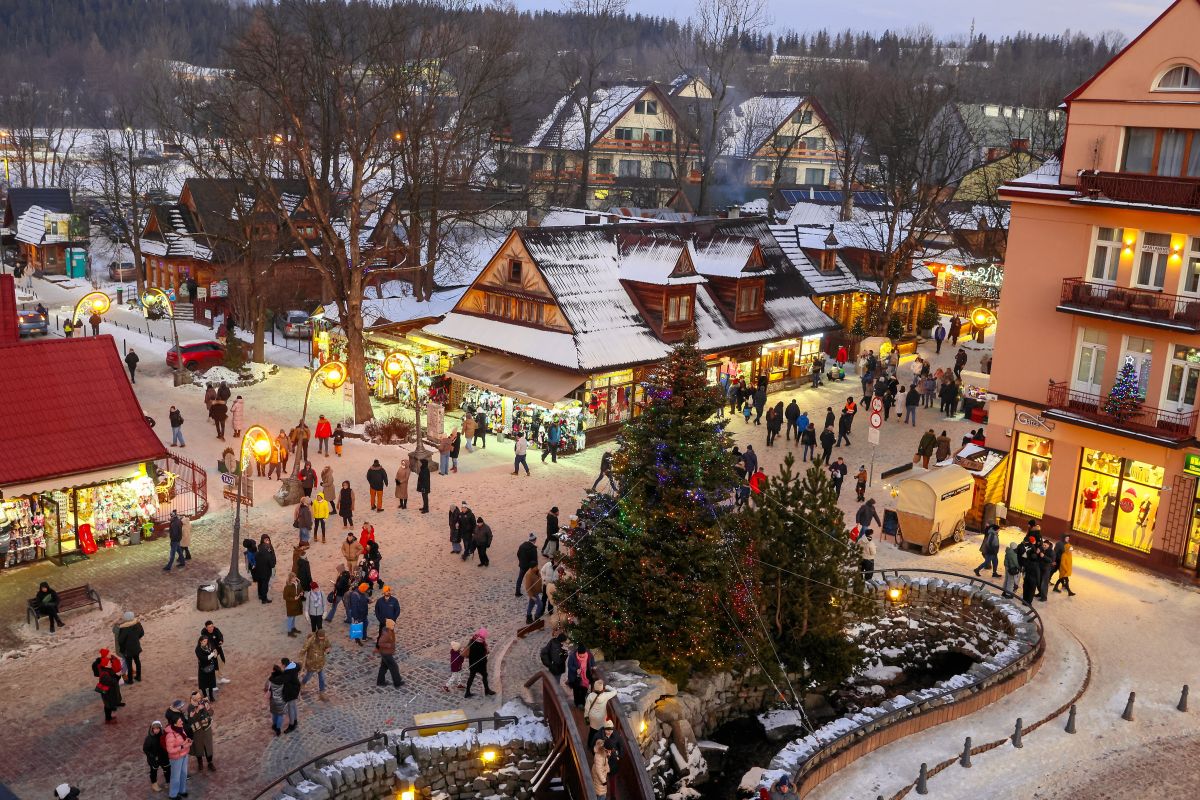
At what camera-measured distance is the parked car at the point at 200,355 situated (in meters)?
42.6

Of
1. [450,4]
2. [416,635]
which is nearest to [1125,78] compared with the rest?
[416,635]

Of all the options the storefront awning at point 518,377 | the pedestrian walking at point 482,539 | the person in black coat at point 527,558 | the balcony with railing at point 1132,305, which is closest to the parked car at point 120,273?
the storefront awning at point 518,377

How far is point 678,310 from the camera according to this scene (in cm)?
3775

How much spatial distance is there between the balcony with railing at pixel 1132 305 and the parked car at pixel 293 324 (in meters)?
33.2

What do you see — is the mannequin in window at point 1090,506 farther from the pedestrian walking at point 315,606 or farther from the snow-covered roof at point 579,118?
the snow-covered roof at point 579,118

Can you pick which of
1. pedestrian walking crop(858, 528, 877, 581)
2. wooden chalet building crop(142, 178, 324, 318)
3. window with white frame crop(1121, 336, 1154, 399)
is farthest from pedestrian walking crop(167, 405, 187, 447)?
window with white frame crop(1121, 336, 1154, 399)

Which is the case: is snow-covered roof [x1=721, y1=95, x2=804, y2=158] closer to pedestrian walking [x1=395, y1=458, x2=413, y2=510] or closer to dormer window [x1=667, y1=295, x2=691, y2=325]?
dormer window [x1=667, y1=295, x2=691, y2=325]

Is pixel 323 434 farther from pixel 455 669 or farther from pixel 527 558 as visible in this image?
pixel 455 669

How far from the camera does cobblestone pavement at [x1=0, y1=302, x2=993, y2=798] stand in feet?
56.7

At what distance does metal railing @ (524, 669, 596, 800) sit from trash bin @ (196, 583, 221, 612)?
778cm

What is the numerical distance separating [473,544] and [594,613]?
6.20 m

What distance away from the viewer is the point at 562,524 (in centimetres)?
2767

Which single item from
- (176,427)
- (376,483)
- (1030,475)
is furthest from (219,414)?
(1030,475)

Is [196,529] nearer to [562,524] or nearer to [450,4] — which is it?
[562,524]
